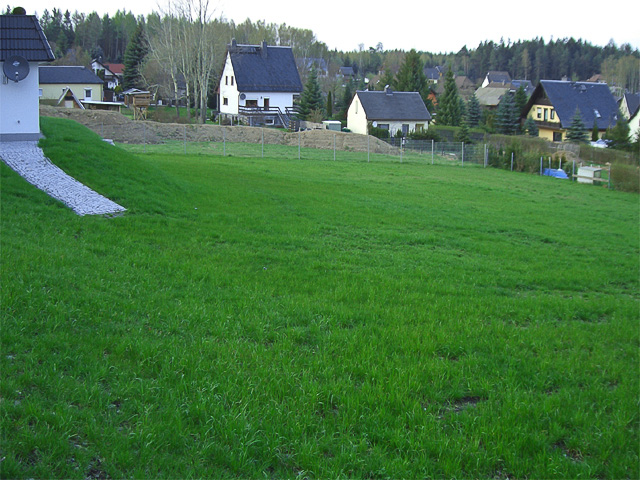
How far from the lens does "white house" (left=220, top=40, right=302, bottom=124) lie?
62.6 metres

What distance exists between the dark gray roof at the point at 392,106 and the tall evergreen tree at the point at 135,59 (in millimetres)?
34281

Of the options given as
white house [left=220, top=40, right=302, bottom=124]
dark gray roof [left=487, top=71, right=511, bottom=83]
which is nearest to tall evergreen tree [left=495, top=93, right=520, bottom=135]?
white house [left=220, top=40, right=302, bottom=124]

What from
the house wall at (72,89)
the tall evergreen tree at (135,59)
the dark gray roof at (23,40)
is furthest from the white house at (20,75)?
the tall evergreen tree at (135,59)

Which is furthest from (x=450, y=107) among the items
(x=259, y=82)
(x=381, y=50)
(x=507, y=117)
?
(x=381, y=50)

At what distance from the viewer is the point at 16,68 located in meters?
15.6

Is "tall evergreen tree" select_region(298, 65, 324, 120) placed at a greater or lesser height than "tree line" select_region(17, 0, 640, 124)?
lesser

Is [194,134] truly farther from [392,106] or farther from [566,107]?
[566,107]

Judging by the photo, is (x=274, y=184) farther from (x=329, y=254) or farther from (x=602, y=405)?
(x=602, y=405)

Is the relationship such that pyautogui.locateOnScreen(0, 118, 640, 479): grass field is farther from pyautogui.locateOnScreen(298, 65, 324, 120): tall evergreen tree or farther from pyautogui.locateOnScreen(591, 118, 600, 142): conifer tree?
pyautogui.locateOnScreen(298, 65, 324, 120): tall evergreen tree

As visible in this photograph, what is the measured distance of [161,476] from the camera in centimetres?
365

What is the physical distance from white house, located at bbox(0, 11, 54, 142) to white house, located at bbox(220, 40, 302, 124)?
44.3 m

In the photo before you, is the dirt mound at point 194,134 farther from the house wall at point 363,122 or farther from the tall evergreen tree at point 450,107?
the tall evergreen tree at point 450,107

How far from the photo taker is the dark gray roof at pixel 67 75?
5994 cm

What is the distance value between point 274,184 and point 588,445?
52.4 feet
